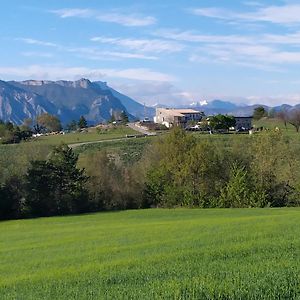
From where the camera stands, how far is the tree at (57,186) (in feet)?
195

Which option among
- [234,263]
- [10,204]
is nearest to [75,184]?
[10,204]

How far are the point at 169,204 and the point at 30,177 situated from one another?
16925 millimetres

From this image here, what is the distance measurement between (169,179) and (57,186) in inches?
545

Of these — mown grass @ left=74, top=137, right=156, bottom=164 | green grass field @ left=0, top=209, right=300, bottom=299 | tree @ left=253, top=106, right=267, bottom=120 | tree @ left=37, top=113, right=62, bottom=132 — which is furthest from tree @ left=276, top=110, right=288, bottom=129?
green grass field @ left=0, top=209, right=300, bottom=299

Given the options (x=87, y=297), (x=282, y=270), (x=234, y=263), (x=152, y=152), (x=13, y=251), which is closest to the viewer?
(x=87, y=297)

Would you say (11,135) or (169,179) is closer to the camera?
(169,179)

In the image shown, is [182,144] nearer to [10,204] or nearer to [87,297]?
[10,204]

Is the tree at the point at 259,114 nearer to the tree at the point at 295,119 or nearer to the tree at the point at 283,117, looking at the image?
the tree at the point at 283,117

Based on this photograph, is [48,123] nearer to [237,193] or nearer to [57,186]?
[57,186]

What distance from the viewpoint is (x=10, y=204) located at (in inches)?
2281

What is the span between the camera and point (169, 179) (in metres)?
63.5

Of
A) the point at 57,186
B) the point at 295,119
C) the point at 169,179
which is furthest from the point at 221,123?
the point at 57,186

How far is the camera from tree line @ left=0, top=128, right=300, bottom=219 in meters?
58.5

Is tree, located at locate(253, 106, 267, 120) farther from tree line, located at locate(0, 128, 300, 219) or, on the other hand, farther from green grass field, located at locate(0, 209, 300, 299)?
green grass field, located at locate(0, 209, 300, 299)
